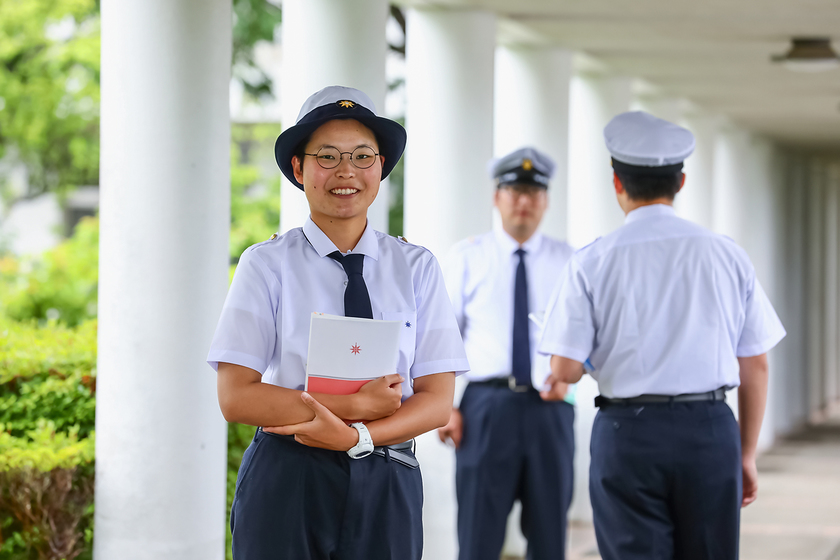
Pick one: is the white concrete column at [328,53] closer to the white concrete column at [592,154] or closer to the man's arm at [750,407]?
the man's arm at [750,407]

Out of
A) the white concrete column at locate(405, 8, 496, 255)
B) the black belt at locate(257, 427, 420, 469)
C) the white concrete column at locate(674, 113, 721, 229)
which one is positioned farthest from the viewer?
the white concrete column at locate(674, 113, 721, 229)

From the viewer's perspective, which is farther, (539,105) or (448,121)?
(539,105)

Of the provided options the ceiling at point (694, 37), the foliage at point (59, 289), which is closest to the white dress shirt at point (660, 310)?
the ceiling at point (694, 37)

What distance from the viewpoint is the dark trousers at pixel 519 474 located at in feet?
13.2

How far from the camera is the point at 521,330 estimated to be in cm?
418

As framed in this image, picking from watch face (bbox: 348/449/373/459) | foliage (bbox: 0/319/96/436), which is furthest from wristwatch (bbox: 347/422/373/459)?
foliage (bbox: 0/319/96/436)

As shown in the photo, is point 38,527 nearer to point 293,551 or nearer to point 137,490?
point 137,490

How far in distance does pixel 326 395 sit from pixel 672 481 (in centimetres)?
132

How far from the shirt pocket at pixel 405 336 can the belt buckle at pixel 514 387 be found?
1.87 m

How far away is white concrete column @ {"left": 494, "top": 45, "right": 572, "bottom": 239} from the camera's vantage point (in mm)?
6375

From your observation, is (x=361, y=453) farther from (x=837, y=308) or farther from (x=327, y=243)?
(x=837, y=308)

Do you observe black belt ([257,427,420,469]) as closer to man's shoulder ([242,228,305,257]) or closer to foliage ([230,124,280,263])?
man's shoulder ([242,228,305,257])

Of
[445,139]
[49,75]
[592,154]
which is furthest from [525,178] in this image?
[49,75]

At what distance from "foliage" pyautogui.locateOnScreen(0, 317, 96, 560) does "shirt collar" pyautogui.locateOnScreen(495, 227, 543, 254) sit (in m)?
1.86
